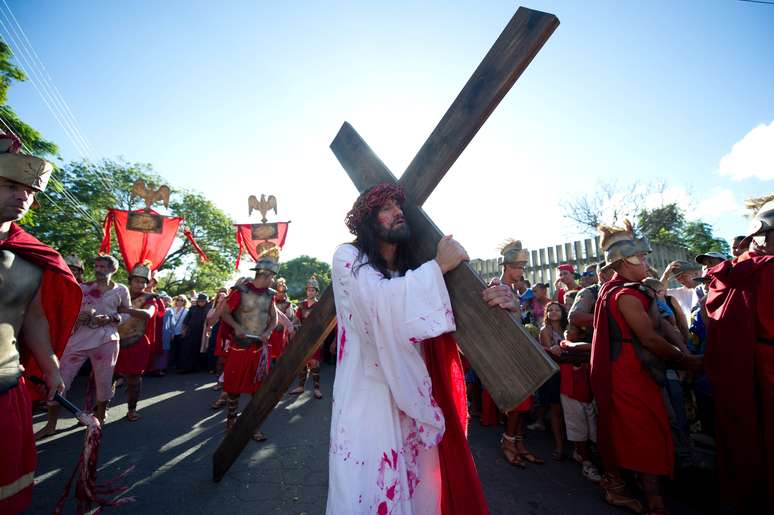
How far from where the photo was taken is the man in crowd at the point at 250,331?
471 centimetres

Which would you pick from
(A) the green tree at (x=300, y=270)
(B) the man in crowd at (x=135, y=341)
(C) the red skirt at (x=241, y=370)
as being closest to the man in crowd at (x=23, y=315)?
(C) the red skirt at (x=241, y=370)

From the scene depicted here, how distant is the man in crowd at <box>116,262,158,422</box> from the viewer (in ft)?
17.7

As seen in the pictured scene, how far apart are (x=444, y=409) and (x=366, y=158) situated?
1361mm

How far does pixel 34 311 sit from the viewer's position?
2090 millimetres

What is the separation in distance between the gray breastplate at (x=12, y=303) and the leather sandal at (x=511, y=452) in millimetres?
3995

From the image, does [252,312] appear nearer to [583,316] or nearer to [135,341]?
[135,341]

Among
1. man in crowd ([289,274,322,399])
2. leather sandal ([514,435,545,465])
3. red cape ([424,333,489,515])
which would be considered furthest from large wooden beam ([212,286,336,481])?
man in crowd ([289,274,322,399])

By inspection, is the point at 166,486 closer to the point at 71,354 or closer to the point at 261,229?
the point at 71,354

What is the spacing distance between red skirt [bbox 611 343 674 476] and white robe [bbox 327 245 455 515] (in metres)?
1.88

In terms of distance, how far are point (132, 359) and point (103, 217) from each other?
70.5 ft

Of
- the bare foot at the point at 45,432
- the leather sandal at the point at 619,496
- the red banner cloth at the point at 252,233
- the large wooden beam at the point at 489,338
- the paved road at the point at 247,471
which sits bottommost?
Result: the bare foot at the point at 45,432

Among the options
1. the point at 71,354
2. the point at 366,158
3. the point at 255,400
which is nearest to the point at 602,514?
the point at 255,400

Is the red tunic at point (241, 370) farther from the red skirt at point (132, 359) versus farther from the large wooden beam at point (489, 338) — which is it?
the large wooden beam at point (489, 338)

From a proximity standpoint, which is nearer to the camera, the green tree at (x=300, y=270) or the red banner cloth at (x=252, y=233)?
the red banner cloth at (x=252, y=233)
